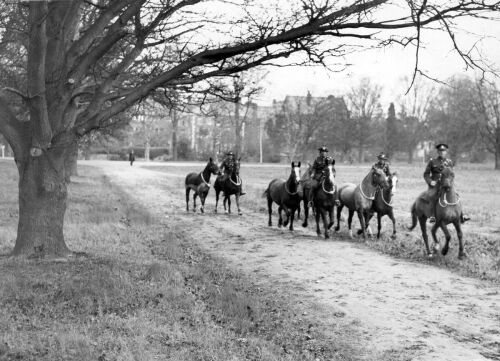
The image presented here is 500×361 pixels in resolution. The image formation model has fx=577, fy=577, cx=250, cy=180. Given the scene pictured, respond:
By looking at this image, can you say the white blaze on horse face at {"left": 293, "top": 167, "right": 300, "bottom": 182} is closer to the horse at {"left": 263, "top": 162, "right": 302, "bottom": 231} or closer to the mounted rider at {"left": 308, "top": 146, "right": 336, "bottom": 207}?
the horse at {"left": 263, "top": 162, "right": 302, "bottom": 231}

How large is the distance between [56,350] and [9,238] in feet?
24.9

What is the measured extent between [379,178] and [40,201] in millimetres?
9172

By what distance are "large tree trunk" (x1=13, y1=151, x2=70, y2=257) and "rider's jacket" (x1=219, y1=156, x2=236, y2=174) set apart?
12241 millimetres

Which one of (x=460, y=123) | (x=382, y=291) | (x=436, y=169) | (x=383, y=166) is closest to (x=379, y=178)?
(x=383, y=166)

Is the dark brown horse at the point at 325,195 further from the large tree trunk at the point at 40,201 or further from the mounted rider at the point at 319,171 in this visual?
the large tree trunk at the point at 40,201

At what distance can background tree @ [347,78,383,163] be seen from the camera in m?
A: 90.3

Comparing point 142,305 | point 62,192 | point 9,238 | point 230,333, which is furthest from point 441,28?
point 9,238

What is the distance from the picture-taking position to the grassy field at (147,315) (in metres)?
6.35

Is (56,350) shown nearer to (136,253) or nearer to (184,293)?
(184,293)

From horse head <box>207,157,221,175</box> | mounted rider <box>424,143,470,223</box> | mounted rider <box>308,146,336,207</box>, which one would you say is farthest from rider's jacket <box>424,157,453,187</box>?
horse head <box>207,157,221,175</box>

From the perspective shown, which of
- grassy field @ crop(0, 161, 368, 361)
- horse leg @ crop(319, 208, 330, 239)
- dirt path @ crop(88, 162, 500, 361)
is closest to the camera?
grassy field @ crop(0, 161, 368, 361)

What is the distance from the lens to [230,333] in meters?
7.20

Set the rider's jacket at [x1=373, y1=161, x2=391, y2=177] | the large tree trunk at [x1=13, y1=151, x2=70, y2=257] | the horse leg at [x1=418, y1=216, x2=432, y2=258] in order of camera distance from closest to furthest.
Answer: the large tree trunk at [x1=13, y1=151, x2=70, y2=257]
the horse leg at [x1=418, y1=216, x2=432, y2=258]
the rider's jacket at [x1=373, y1=161, x2=391, y2=177]

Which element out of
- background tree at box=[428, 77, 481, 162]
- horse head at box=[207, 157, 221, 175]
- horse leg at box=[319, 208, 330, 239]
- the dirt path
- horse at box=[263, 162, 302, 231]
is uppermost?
background tree at box=[428, 77, 481, 162]
